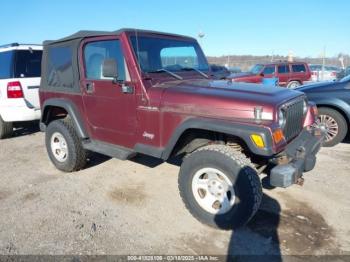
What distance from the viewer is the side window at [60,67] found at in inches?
186

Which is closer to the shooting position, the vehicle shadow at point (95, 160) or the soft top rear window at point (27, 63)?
the vehicle shadow at point (95, 160)

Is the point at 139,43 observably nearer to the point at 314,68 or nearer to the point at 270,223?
the point at 270,223

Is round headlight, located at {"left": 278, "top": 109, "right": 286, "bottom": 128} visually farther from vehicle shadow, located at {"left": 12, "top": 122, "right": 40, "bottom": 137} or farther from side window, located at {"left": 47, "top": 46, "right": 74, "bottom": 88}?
vehicle shadow, located at {"left": 12, "top": 122, "right": 40, "bottom": 137}

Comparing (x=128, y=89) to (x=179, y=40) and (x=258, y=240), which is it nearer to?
(x=179, y=40)

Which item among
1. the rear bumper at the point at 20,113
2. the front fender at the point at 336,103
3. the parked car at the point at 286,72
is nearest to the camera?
the front fender at the point at 336,103

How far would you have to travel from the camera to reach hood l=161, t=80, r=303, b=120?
3.11 m

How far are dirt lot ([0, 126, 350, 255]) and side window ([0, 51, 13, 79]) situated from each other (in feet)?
8.00

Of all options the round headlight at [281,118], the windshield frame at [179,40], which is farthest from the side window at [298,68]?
the round headlight at [281,118]

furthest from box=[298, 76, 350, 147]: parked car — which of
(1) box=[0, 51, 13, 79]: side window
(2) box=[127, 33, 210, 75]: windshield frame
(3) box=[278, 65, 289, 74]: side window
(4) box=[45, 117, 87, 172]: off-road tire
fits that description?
(3) box=[278, 65, 289, 74]: side window

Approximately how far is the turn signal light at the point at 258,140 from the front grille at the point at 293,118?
52 centimetres

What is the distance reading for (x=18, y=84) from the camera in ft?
21.3

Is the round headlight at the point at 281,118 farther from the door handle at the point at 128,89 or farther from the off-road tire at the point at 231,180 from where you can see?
the door handle at the point at 128,89

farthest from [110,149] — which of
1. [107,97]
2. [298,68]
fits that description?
[298,68]

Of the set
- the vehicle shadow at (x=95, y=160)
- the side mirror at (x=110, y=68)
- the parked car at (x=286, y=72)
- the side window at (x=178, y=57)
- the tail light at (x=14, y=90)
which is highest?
the parked car at (x=286, y=72)
